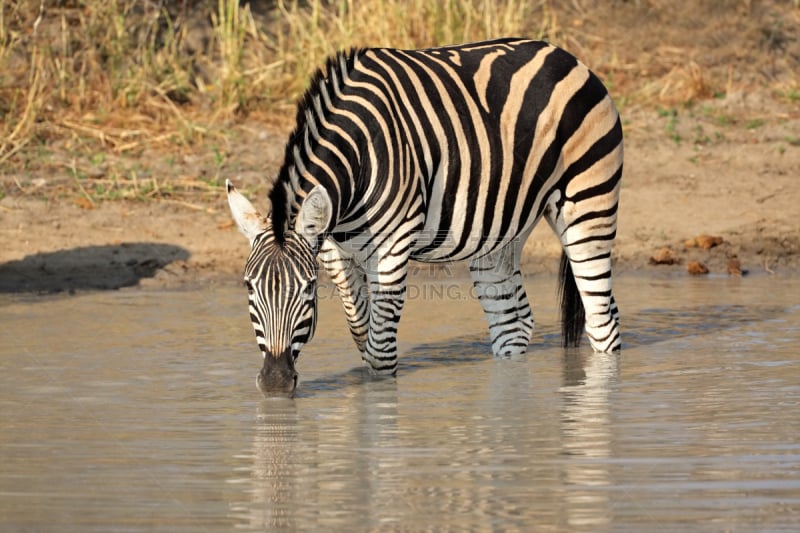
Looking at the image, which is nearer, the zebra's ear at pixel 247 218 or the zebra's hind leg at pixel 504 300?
the zebra's ear at pixel 247 218

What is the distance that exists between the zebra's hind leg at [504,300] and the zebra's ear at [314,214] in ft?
6.22

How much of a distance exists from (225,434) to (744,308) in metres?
A: 4.55

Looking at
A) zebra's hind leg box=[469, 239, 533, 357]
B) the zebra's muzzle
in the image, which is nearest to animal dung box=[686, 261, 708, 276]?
zebra's hind leg box=[469, 239, 533, 357]

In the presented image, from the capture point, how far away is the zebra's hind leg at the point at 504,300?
26.8 feet

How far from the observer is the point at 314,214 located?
645 cm

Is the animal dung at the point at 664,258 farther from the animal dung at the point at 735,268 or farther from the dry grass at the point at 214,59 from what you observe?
the dry grass at the point at 214,59

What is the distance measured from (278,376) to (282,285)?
1.37 ft

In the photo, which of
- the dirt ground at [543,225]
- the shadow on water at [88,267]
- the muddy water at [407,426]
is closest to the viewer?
the muddy water at [407,426]

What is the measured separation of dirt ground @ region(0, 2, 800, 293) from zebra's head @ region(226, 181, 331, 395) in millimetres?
3143

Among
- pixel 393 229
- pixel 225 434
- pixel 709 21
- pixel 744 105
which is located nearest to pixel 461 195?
pixel 393 229

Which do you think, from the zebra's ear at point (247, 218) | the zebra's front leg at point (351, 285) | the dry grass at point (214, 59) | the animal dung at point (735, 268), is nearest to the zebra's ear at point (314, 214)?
the zebra's ear at point (247, 218)

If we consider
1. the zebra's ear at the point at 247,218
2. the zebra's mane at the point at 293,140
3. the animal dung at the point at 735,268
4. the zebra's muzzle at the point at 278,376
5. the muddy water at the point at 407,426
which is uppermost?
the zebra's mane at the point at 293,140

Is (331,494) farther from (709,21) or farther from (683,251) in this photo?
(709,21)

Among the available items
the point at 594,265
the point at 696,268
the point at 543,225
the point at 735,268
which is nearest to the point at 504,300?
the point at 594,265
